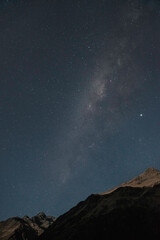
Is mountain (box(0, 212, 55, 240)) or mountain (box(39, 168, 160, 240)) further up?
mountain (box(0, 212, 55, 240))

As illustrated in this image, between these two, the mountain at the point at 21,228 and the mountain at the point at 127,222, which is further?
the mountain at the point at 21,228

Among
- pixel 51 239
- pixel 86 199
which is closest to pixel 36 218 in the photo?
pixel 86 199

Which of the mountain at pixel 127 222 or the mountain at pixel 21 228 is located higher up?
the mountain at pixel 21 228

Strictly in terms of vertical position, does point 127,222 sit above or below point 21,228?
below

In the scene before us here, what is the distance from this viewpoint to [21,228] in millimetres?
88875

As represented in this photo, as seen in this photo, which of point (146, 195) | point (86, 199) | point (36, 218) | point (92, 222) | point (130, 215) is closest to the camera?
point (130, 215)

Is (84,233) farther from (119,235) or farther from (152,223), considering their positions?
(152,223)

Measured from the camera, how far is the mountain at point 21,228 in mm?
81812

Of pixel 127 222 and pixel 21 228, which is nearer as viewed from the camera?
pixel 127 222

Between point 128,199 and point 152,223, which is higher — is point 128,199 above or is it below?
above

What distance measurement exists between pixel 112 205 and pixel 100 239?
14.3 meters

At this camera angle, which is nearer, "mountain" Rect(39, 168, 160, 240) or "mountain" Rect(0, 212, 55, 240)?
"mountain" Rect(39, 168, 160, 240)

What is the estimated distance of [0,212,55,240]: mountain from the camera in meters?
81.8

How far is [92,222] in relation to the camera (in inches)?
1918
